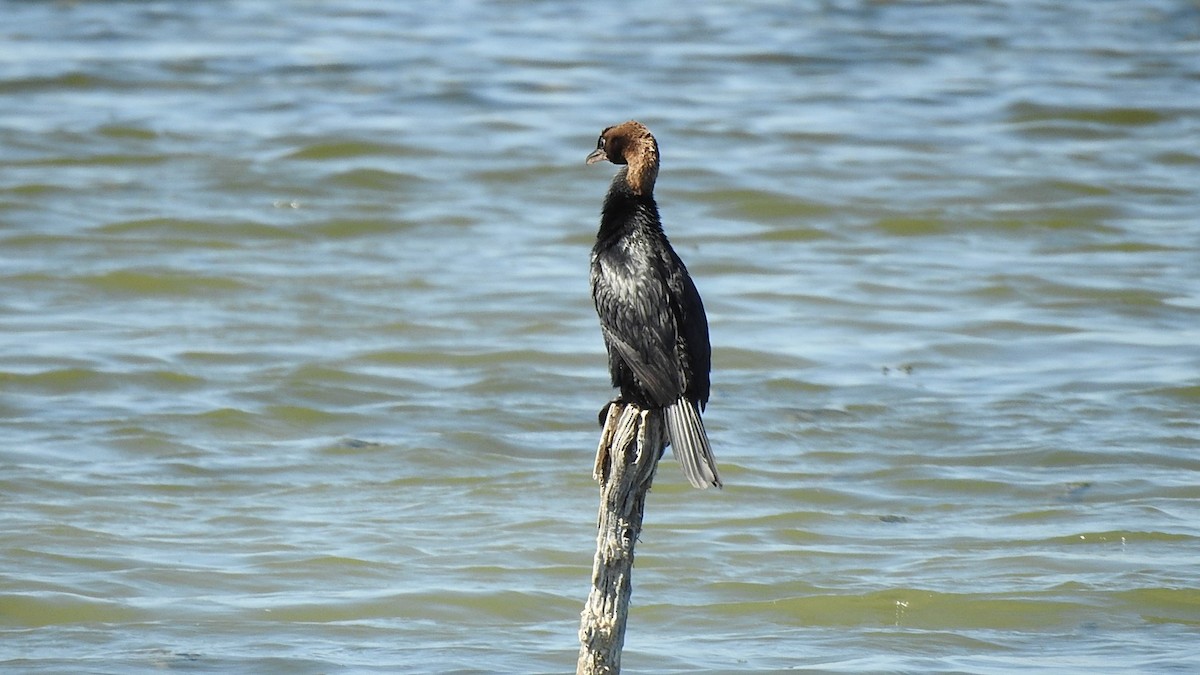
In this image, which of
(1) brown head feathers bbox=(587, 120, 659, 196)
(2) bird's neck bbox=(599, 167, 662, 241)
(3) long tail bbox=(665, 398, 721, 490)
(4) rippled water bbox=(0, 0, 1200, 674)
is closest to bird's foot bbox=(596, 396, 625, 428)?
(3) long tail bbox=(665, 398, 721, 490)

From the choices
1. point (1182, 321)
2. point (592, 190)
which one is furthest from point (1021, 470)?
point (592, 190)

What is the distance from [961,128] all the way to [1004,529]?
9374 mm

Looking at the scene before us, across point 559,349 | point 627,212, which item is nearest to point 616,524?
point 627,212

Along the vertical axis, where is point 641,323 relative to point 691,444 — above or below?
above

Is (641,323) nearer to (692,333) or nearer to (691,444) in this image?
→ (692,333)

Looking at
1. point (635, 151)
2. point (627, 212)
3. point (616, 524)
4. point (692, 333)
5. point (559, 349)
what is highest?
point (635, 151)

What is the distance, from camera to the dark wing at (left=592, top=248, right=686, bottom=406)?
14.6 ft

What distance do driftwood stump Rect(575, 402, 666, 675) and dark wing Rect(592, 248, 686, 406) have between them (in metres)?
0.11

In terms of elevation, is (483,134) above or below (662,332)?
below

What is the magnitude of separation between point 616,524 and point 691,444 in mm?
304

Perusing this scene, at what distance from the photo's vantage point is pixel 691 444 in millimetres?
4305

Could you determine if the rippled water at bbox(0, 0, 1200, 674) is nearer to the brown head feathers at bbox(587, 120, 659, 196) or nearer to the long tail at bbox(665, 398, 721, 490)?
the long tail at bbox(665, 398, 721, 490)

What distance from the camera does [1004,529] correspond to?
7.23 metres

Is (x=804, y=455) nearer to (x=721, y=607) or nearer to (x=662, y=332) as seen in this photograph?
(x=721, y=607)
